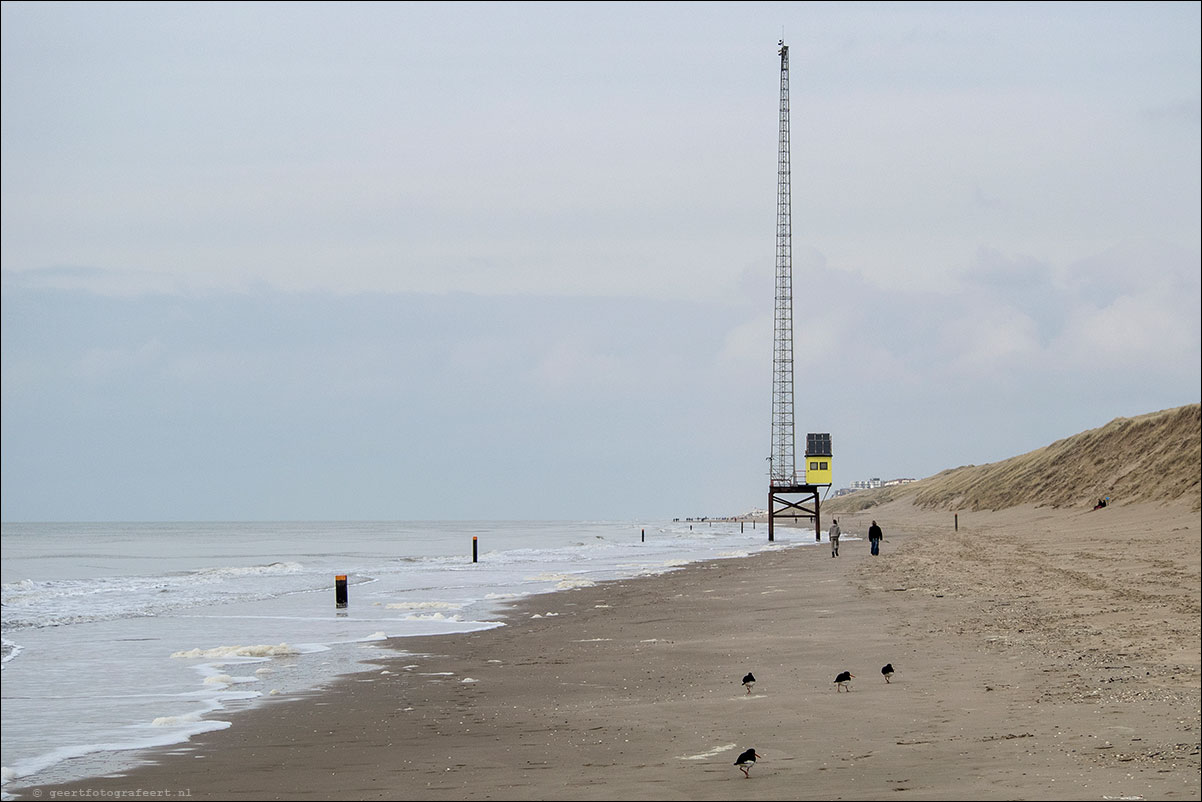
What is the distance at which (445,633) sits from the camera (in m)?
22.3

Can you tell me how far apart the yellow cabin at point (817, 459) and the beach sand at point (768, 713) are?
5945cm

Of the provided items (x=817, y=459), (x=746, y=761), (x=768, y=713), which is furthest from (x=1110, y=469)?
(x=746, y=761)

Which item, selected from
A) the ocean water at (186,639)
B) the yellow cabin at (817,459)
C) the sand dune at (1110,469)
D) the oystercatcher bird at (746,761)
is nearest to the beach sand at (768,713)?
the oystercatcher bird at (746,761)

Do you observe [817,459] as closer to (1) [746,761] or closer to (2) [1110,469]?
(2) [1110,469]

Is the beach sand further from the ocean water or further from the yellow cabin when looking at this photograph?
the yellow cabin

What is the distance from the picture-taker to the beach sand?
898 cm

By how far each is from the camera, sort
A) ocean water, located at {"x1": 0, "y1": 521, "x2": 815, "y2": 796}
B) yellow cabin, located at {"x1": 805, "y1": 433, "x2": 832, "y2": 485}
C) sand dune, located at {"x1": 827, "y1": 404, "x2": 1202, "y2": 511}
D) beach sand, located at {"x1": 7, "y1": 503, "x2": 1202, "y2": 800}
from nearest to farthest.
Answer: beach sand, located at {"x1": 7, "y1": 503, "x2": 1202, "y2": 800} < ocean water, located at {"x1": 0, "y1": 521, "x2": 815, "y2": 796} < sand dune, located at {"x1": 827, "y1": 404, "x2": 1202, "y2": 511} < yellow cabin, located at {"x1": 805, "y1": 433, "x2": 832, "y2": 485}

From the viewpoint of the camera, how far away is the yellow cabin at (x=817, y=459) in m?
83.4

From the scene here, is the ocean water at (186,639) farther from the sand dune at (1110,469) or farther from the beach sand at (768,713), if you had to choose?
the sand dune at (1110,469)

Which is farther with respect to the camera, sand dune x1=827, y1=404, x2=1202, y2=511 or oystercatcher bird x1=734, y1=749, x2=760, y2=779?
sand dune x1=827, y1=404, x2=1202, y2=511

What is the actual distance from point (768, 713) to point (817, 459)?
7317 cm

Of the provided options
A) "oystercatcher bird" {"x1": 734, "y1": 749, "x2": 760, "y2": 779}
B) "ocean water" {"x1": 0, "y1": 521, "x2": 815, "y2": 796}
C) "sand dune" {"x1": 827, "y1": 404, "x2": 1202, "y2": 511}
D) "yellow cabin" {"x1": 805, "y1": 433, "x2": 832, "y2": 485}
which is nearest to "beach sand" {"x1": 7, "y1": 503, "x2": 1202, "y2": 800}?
"oystercatcher bird" {"x1": 734, "y1": 749, "x2": 760, "y2": 779}

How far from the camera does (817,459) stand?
83.6 m

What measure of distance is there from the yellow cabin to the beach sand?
59.4m
